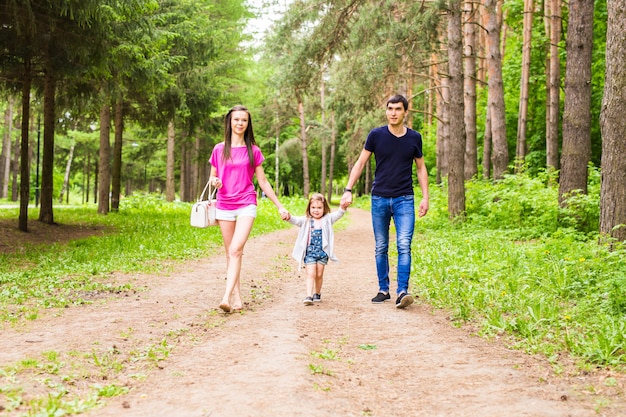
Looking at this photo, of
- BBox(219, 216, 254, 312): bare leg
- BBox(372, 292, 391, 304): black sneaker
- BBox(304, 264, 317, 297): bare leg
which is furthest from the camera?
BBox(372, 292, 391, 304): black sneaker

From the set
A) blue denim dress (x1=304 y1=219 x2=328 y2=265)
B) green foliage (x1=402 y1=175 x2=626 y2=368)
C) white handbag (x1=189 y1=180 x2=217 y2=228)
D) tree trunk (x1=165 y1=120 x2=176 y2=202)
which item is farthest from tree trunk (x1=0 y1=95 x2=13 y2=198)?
blue denim dress (x1=304 y1=219 x2=328 y2=265)

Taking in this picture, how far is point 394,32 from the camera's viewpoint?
54.6 feet

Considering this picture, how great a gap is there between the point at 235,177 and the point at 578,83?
769 cm

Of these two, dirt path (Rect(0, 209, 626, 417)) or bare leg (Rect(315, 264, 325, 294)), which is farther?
bare leg (Rect(315, 264, 325, 294))

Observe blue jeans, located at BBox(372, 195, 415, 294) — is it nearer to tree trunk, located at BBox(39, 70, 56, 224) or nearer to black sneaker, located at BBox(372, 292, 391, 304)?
black sneaker, located at BBox(372, 292, 391, 304)

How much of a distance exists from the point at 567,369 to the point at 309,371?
191 cm

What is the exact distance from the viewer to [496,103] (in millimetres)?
17922

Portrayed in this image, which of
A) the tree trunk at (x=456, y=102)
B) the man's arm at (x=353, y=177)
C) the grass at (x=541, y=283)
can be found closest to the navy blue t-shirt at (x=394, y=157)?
the man's arm at (x=353, y=177)

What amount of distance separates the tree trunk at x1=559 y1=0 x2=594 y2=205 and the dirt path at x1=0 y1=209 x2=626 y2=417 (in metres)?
5.84

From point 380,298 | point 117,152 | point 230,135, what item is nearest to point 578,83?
point 380,298

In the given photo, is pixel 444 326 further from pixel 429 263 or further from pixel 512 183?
pixel 512 183

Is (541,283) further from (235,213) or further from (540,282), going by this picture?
(235,213)

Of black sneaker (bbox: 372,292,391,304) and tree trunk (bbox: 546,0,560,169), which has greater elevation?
tree trunk (bbox: 546,0,560,169)

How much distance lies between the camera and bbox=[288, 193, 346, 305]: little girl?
22.8 ft
